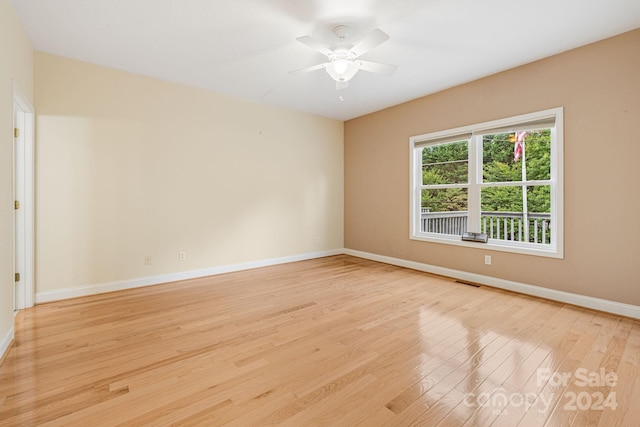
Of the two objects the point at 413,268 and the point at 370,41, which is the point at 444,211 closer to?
the point at 413,268

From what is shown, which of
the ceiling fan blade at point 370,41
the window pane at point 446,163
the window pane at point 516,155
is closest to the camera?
the ceiling fan blade at point 370,41

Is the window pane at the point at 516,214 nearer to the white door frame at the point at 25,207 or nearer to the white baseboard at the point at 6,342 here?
the white baseboard at the point at 6,342

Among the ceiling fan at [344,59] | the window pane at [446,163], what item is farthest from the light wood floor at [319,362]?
the ceiling fan at [344,59]

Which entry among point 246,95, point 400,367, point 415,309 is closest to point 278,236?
point 246,95

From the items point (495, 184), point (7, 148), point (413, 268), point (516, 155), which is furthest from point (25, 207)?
point (516, 155)

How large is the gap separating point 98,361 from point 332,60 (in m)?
3.19

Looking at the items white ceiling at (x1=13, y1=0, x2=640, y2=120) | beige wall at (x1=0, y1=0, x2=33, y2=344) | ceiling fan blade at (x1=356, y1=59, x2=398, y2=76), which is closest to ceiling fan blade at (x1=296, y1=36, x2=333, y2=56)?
white ceiling at (x1=13, y1=0, x2=640, y2=120)

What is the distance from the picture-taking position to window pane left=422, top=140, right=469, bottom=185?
4266 mm

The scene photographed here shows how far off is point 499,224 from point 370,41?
3032mm

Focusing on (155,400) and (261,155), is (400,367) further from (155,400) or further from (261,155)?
(261,155)

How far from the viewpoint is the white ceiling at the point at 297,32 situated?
243 centimetres

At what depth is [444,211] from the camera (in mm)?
4633

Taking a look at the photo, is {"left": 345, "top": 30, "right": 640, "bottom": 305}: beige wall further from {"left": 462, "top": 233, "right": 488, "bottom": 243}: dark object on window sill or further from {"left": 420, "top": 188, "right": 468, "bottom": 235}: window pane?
{"left": 420, "top": 188, "right": 468, "bottom": 235}: window pane

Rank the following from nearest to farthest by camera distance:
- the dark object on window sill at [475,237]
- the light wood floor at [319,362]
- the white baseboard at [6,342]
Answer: the light wood floor at [319,362], the white baseboard at [6,342], the dark object on window sill at [475,237]
